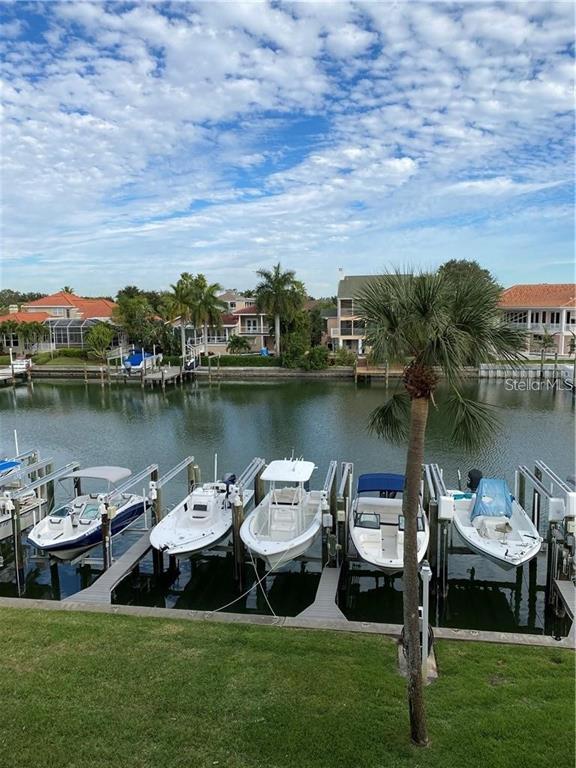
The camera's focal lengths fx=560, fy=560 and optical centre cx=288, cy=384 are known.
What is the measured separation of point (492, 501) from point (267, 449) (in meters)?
15.7

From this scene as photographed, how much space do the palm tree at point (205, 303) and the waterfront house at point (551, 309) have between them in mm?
31381

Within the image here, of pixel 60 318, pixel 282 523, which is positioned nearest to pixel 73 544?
pixel 282 523

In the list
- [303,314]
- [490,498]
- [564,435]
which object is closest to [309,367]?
[303,314]

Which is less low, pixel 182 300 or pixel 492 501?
pixel 182 300

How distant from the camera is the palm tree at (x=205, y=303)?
60781mm

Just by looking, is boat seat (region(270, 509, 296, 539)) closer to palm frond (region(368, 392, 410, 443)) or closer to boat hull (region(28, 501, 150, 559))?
boat hull (region(28, 501, 150, 559))

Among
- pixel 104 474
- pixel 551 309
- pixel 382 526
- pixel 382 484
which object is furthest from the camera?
pixel 551 309

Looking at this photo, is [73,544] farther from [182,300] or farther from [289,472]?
[182,300]

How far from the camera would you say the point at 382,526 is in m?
15.7

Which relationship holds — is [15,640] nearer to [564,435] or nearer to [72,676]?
[72,676]

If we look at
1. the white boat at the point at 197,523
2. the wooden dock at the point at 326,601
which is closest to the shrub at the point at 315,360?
the white boat at the point at 197,523

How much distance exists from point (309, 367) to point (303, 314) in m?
10.9

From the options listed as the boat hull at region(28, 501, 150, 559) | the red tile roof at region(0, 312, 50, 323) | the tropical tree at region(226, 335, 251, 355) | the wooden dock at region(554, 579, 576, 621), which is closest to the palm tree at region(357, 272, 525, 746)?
the wooden dock at region(554, 579, 576, 621)

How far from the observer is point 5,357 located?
69562 millimetres
